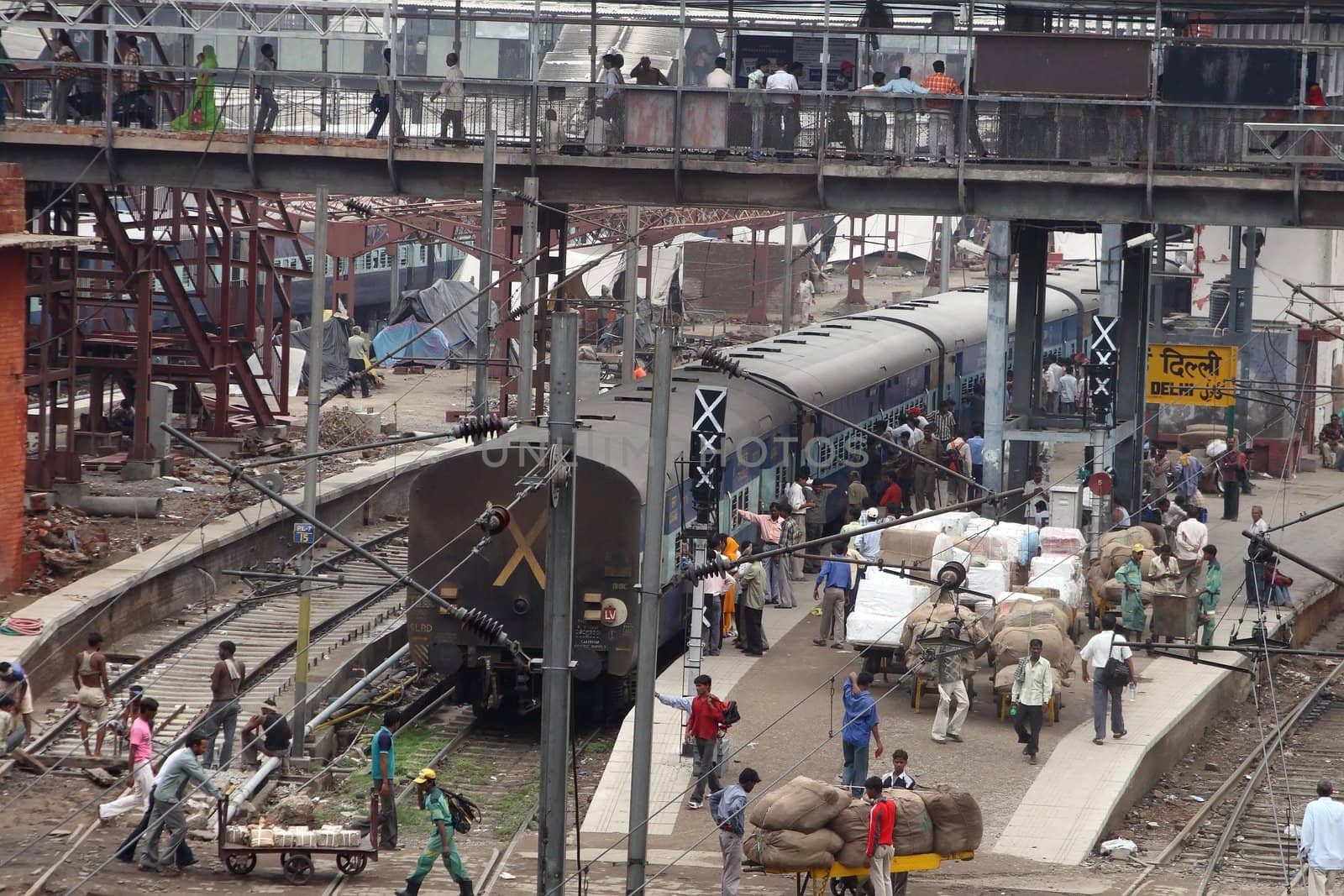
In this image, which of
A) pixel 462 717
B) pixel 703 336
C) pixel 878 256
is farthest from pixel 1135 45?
pixel 878 256

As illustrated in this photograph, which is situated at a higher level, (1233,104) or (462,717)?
(1233,104)

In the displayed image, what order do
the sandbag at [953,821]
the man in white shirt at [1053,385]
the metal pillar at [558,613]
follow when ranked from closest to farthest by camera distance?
the metal pillar at [558,613] < the sandbag at [953,821] < the man in white shirt at [1053,385]

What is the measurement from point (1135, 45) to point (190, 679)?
47.3 feet

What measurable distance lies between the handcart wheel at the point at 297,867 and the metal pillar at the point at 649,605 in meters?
3.05

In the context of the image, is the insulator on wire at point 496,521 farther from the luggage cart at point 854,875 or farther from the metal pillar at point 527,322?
the metal pillar at point 527,322

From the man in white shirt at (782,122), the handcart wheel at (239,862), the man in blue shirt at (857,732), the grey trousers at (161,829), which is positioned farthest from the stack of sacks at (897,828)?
the man in white shirt at (782,122)

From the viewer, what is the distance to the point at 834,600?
23625mm

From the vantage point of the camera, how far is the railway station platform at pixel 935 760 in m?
16.8

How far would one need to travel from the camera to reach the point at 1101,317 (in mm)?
29859

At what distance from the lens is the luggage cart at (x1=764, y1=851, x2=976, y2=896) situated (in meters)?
15.3

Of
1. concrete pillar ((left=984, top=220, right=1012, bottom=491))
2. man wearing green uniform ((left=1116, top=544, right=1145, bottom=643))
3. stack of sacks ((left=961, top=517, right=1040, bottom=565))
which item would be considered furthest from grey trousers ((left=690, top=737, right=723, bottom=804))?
concrete pillar ((left=984, top=220, right=1012, bottom=491))

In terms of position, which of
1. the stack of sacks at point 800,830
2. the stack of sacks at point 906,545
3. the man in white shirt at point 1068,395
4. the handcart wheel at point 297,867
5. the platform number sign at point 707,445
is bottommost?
the handcart wheel at point 297,867

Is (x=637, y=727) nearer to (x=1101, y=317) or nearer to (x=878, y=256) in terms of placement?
→ (x=1101, y=317)

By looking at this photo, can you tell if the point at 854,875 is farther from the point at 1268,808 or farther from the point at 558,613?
the point at 1268,808
